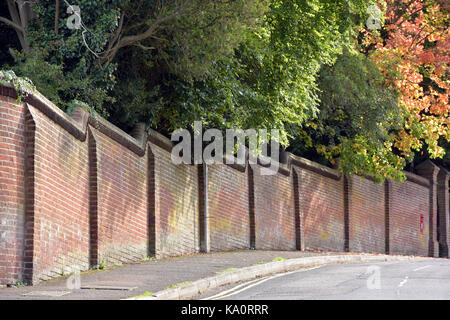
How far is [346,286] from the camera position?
45.3ft

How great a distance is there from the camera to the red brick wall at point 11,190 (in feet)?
43.2

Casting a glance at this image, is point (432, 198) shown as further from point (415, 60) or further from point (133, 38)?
point (133, 38)

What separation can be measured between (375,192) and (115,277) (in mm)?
20873

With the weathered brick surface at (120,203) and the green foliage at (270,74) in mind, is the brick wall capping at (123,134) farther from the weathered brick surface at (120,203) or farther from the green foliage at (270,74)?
the green foliage at (270,74)

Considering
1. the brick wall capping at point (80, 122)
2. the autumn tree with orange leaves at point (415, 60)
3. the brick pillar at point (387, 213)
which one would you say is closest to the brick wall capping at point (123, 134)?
the brick wall capping at point (80, 122)

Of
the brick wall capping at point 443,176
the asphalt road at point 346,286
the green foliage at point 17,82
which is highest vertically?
the brick wall capping at point 443,176

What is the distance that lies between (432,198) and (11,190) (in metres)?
28.4

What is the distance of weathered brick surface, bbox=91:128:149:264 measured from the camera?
1703 cm

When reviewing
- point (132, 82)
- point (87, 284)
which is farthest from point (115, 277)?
point (132, 82)

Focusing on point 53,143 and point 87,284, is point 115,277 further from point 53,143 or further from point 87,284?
point 53,143

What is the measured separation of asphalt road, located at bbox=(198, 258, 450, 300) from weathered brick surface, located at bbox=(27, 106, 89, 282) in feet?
10.5

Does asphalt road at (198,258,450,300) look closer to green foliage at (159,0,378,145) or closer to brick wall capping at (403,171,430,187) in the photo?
green foliage at (159,0,378,145)

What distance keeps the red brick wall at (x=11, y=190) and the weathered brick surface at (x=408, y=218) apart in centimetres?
2369

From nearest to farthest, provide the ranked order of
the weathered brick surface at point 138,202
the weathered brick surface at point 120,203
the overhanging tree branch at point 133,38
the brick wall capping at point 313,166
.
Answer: the weathered brick surface at point 138,202 → the weathered brick surface at point 120,203 → the overhanging tree branch at point 133,38 → the brick wall capping at point 313,166
